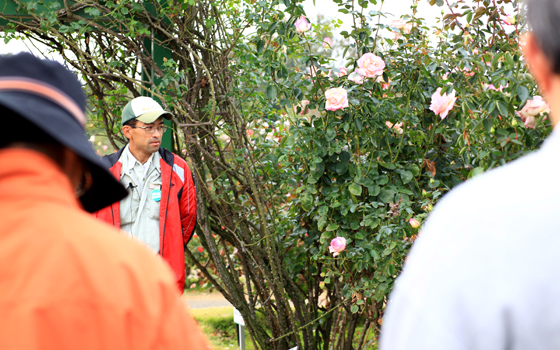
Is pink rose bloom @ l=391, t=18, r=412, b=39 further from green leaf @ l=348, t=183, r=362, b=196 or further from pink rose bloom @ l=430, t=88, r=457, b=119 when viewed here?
green leaf @ l=348, t=183, r=362, b=196

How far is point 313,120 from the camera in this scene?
3.03 meters

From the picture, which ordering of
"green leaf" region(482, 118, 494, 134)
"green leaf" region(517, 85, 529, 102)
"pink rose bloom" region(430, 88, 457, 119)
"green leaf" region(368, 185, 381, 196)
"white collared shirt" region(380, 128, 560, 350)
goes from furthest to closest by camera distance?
1. "green leaf" region(368, 185, 381, 196)
2. "pink rose bloom" region(430, 88, 457, 119)
3. "green leaf" region(482, 118, 494, 134)
4. "green leaf" region(517, 85, 529, 102)
5. "white collared shirt" region(380, 128, 560, 350)

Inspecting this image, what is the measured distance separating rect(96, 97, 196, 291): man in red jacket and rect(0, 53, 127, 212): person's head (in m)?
2.02

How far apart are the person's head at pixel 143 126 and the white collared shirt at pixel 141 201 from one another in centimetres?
8

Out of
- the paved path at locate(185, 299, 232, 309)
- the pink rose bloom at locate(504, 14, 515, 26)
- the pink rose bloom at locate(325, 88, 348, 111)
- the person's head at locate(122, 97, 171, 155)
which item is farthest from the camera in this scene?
the paved path at locate(185, 299, 232, 309)

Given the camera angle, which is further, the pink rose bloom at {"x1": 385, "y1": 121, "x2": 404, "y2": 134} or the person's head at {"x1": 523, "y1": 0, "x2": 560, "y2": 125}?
the pink rose bloom at {"x1": 385, "y1": 121, "x2": 404, "y2": 134}

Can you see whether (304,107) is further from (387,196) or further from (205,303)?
(205,303)

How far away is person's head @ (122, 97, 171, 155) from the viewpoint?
118 inches

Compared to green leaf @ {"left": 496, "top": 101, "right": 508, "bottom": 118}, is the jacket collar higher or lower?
lower

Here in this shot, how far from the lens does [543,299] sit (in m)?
0.64

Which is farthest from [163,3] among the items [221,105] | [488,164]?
[488,164]

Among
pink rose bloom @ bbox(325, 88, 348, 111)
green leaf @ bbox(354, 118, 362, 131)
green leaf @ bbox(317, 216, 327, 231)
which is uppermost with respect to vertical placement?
pink rose bloom @ bbox(325, 88, 348, 111)

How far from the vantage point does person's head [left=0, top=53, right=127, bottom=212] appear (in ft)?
2.42

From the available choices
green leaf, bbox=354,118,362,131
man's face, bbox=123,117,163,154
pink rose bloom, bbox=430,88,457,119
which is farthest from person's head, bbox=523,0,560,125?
man's face, bbox=123,117,163,154
